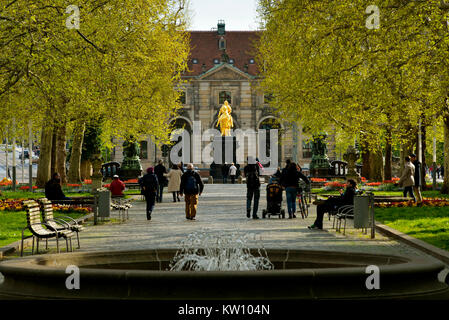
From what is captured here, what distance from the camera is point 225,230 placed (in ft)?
56.4

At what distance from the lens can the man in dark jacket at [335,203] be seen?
17734mm

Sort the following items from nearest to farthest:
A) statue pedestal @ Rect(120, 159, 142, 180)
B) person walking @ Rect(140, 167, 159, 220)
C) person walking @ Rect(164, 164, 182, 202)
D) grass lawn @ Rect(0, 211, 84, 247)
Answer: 1. grass lawn @ Rect(0, 211, 84, 247)
2. person walking @ Rect(140, 167, 159, 220)
3. person walking @ Rect(164, 164, 182, 202)
4. statue pedestal @ Rect(120, 159, 142, 180)

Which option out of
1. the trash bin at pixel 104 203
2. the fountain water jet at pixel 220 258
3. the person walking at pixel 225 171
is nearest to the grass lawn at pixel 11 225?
the trash bin at pixel 104 203

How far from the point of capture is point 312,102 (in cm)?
3123

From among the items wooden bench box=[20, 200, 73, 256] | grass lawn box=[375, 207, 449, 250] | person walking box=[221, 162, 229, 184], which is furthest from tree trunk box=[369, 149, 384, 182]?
wooden bench box=[20, 200, 73, 256]

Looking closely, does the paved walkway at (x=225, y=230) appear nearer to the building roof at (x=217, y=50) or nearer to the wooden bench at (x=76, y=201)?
the wooden bench at (x=76, y=201)

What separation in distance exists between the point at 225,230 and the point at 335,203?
9.34ft

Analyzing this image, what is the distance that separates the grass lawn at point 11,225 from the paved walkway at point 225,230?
1474 mm

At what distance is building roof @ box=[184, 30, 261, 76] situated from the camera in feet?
286

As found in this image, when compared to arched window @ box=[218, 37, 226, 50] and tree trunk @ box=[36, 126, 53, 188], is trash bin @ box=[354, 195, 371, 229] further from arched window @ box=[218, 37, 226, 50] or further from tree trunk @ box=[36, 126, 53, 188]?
arched window @ box=[218, 37, 226, 50]

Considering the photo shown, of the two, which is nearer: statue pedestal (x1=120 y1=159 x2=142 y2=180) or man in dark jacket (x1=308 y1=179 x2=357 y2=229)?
man in dark jacket (x1=308 y1=179 x2=357 y2=229)

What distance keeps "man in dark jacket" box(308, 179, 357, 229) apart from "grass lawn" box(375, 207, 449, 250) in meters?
1.16
